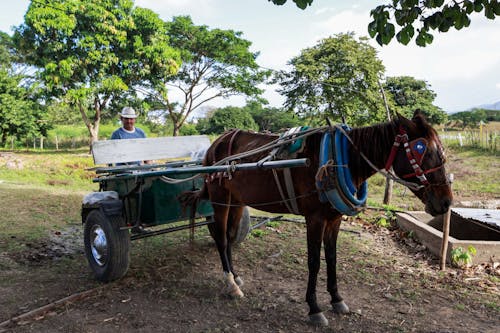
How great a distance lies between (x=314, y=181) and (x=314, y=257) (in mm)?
671

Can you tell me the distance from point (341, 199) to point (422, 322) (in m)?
1.40

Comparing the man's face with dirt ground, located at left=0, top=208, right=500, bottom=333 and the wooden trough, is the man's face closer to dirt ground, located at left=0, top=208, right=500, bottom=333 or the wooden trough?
dirt ground, located at left=0, top=208, right=500, bottom=333

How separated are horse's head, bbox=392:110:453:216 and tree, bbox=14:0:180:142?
51.6 feet

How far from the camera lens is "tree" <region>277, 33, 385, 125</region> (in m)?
10.1

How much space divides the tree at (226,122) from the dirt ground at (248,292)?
2716 cm

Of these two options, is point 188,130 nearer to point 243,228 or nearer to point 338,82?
point 338,82

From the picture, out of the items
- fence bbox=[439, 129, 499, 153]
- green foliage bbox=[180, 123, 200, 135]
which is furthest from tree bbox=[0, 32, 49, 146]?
fence bbox=[439, 129, 499, 153]

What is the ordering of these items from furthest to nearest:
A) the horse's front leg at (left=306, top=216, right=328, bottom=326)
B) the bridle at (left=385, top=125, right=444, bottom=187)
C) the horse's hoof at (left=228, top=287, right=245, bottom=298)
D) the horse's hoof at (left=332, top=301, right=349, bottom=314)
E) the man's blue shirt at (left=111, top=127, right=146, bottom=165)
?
1. the man's blue shirt at (left=111, top=127, right=146, bottom=165)
2. the horse's hoof at (left=228, top=287, right=245, bottom=298)
3. the horse's hoof at (left=332, top=301, right=349, bottom=314)
4. the horse's front leg at (left=306, top=216, right=328, bottom=326)
5. the bridle at (left=385, top=125, right=444, bottom=187)

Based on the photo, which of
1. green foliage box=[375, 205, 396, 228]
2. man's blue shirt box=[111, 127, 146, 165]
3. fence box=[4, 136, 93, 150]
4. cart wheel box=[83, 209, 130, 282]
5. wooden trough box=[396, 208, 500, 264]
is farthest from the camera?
fence box=[4, 136, 93, 150]

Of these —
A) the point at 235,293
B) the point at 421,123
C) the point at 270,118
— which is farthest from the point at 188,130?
the point at 421,123

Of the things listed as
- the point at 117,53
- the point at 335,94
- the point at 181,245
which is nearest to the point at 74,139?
the point at 117,53

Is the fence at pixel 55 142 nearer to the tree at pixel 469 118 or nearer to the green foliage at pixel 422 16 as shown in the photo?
the green foliage at pixel 422 16

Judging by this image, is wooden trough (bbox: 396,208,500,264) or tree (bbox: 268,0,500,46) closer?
tree (bbox: 268,0,500,46)

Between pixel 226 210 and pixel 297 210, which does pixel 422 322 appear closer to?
pixel 297 210
